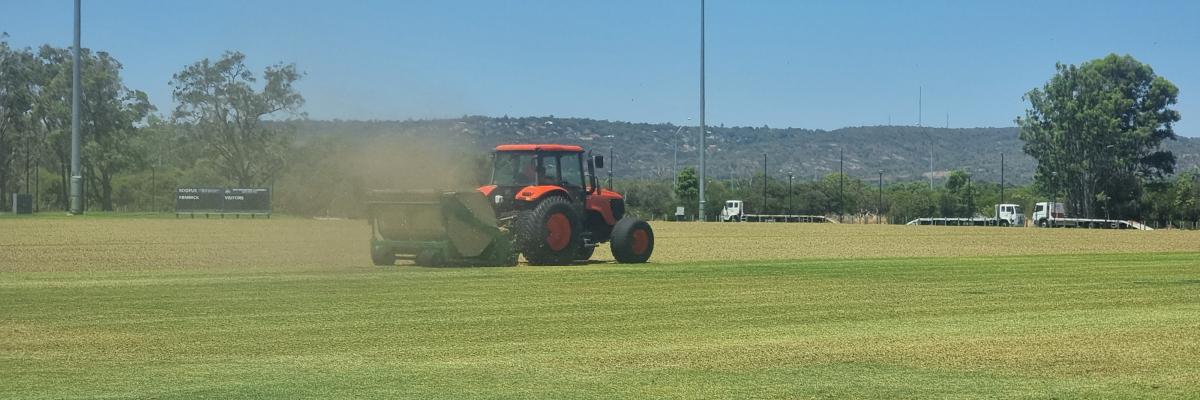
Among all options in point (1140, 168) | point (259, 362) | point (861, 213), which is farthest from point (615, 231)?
point (861, 213)

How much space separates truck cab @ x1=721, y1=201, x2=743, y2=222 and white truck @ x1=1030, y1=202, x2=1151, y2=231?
979 inches

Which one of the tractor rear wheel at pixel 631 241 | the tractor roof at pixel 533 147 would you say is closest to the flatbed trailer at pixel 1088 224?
the tractor rear wheel at pixel 631 241

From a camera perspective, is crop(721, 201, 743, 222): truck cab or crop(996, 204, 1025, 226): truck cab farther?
crop(721, 201, 743, 222): truck cab

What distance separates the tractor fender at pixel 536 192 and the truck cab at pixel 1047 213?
236ft

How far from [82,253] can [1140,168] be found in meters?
85.9

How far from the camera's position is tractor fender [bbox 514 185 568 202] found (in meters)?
28.9

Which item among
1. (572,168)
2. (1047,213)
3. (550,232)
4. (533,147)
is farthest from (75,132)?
(1047,213)

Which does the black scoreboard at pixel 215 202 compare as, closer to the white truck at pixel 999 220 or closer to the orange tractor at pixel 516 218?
the orange tractor at pixel 516 218

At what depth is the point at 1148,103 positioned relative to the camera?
99.7 meters

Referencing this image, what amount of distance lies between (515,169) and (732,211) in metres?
88.8

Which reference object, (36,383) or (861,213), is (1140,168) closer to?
(861,213)

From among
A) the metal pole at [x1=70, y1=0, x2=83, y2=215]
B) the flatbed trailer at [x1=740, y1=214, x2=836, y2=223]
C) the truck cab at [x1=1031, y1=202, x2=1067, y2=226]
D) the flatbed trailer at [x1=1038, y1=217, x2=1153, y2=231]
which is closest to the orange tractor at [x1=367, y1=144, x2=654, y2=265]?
the metal pole at [x1=70, y1=0, x2=83, y2=215]

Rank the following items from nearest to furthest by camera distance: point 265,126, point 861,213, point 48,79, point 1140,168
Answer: point 265,126
point 48,79
point 1140,168
point 861,213

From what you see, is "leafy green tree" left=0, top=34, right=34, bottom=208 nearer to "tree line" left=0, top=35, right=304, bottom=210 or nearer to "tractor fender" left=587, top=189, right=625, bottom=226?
"tree line" left=0, top=35, right=304, bottom=210
